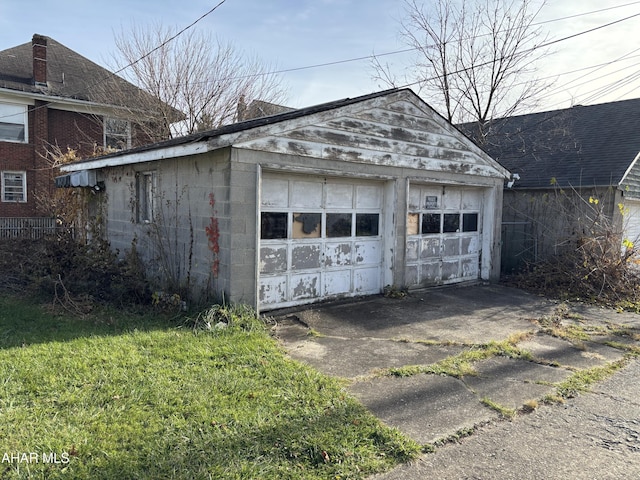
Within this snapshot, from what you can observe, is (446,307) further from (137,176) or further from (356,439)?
(137,176)

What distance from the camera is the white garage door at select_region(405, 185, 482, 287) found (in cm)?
971

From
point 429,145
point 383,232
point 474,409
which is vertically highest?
point 429,145

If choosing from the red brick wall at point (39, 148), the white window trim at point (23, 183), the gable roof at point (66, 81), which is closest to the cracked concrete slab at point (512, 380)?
the red brick wall at point (39, 148)

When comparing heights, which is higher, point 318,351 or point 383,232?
point 383,232

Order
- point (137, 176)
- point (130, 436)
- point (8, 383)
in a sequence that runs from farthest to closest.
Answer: point (137, 176), point (8, 383), point (130, 436)

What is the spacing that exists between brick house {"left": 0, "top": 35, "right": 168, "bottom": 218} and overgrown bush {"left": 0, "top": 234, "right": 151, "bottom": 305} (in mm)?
8932

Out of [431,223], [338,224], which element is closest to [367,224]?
[338,224]

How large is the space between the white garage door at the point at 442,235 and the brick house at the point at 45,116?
13.9 m

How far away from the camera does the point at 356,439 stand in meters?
3.52

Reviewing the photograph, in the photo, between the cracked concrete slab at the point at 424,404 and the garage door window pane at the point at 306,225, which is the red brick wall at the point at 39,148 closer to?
the garage door window pane at the point at 306,225

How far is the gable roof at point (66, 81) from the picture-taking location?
1905 centimetres

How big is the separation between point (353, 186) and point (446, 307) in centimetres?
296

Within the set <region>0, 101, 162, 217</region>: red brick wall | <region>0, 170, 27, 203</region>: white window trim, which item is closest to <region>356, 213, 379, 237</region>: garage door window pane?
<region>0, 101, 162, 217</region>: red brick wall

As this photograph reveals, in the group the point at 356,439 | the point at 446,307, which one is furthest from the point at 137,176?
the point at 356,439
